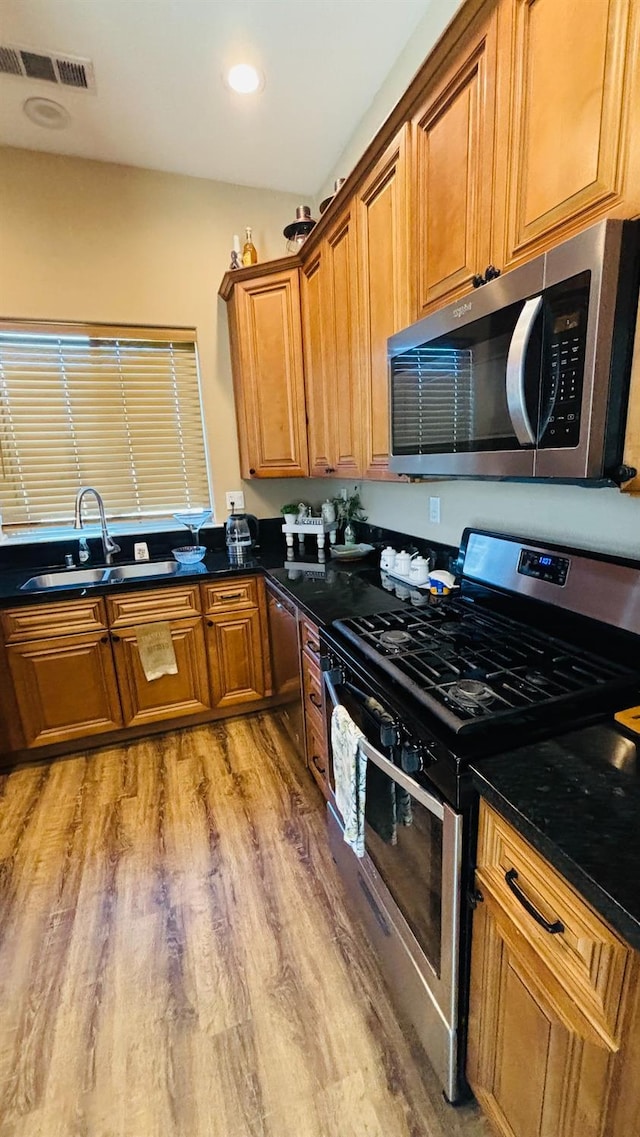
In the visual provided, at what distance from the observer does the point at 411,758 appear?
1.01 meters

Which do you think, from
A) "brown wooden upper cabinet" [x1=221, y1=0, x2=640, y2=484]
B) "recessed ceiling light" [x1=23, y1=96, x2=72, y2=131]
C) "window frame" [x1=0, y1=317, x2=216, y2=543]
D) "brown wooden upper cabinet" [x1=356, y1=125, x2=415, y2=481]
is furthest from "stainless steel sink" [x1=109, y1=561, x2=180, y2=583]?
"recessed ceiling light" [x1=23, y1=96, x2=72, y2=131]

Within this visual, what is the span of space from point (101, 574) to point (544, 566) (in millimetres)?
2386

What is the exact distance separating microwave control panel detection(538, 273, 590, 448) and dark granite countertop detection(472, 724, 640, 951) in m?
0.58

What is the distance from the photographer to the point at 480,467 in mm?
1166

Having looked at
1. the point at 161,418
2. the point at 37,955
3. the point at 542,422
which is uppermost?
the point at 161,418

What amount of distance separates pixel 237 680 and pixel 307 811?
907mm

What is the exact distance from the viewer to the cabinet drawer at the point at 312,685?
6.03ft

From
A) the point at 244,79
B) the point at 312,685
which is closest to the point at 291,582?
the point at 312,685

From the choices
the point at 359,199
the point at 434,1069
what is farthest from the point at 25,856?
the point at 359,199

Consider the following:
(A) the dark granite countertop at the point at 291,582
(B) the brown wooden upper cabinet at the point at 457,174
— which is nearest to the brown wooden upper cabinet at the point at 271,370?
(A) the dark granite countertop at the point at 291,582

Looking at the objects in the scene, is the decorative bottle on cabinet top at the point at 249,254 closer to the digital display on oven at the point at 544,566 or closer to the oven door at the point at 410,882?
the digital display on oven at the point at 544,566

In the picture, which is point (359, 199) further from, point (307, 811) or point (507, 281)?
point (307, 811)

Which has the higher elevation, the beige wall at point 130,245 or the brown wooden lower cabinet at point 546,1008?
the beige wall at point 130,245

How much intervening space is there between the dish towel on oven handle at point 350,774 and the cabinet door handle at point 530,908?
0.53 metres
